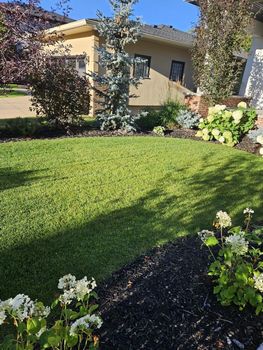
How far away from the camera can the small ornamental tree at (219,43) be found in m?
8.63

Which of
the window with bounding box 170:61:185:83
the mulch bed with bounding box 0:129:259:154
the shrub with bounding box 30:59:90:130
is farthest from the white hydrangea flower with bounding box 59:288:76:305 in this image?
the window with bounding box 170:61:185:83

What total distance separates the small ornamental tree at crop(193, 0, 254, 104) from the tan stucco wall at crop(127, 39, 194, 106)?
4155 mm

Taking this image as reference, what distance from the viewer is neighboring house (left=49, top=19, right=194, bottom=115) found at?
11.5 metres

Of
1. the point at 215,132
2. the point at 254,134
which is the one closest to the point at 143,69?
the point at 215,132

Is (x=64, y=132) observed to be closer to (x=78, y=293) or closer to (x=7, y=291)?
(x=7, y=291)

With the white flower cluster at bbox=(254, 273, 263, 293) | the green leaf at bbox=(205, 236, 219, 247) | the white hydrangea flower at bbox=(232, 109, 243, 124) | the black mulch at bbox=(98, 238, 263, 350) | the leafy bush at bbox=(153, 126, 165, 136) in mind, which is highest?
the white hydrangea flower at bbox=(232, 109, 243, 124)

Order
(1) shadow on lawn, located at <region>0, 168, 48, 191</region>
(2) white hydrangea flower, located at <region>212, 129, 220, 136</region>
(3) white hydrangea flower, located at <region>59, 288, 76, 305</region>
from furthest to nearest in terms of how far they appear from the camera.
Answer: (2) white hydrangea flower, located at <region>212, 129, 220, 136</region>, (1) shadow on lawn, located at <region>0, 168, 48, 191</region>, (3) white hydrangea flower, located at <region>59, 288, 76, 305</region>

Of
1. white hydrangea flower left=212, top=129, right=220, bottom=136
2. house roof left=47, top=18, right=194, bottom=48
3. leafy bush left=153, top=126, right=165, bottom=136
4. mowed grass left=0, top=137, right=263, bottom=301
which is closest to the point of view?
mowed grass left=0, top=137, right=263, bottom=301

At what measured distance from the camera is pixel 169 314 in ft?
7.11

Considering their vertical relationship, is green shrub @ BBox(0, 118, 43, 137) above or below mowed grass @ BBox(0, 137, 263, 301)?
above

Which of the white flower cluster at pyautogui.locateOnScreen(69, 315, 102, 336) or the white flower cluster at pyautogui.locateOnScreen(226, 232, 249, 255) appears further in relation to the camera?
the white flower cluster at pyautogui.locateOnScreen(226, 232, 249, 255)

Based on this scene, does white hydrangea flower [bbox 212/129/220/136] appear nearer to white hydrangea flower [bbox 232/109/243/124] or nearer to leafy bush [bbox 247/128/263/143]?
white hydrangea flower [bbox 232/109/243/124]

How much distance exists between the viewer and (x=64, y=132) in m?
7.98

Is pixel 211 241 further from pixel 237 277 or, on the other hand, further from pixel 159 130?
pixel 159 130
